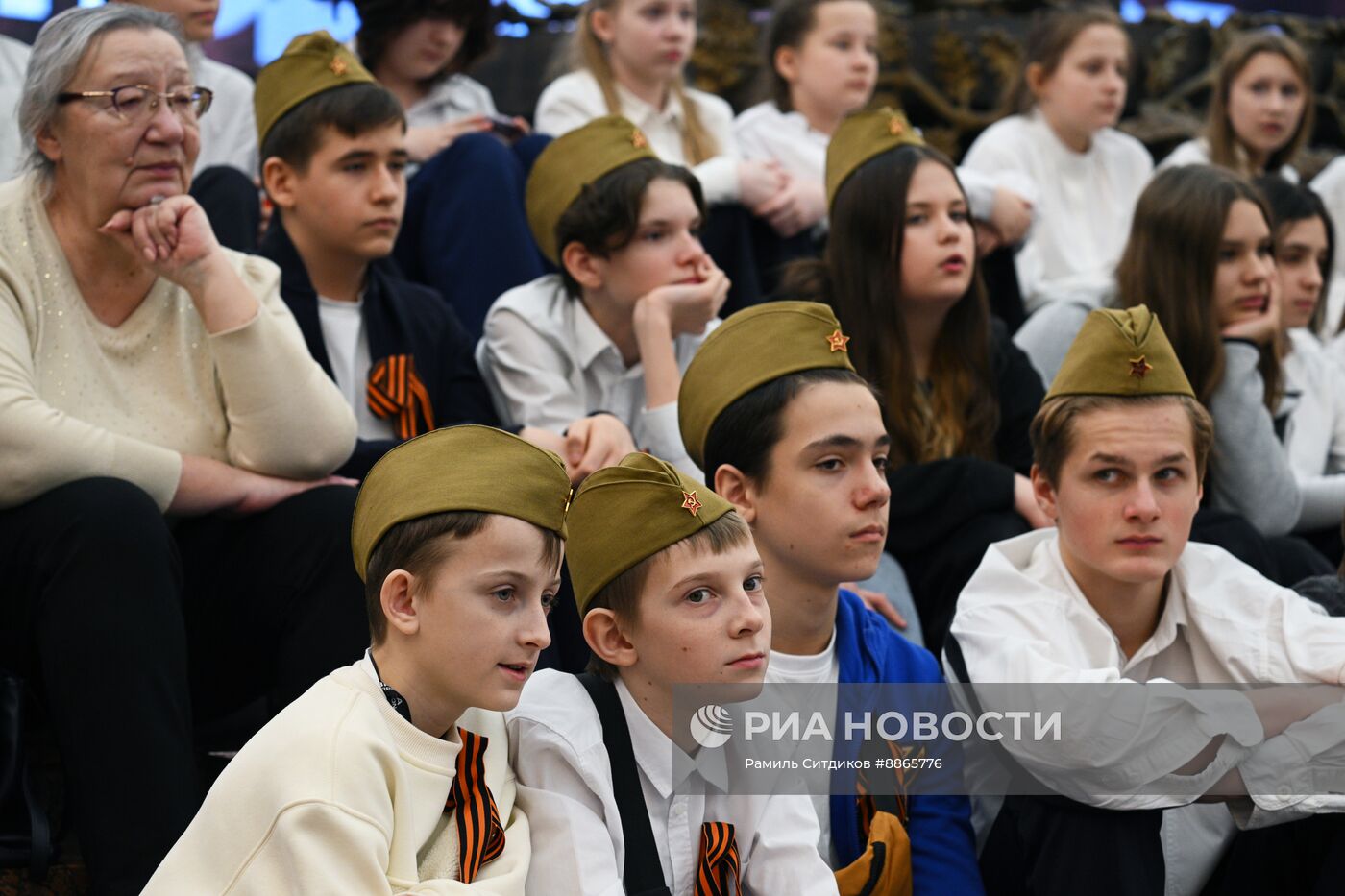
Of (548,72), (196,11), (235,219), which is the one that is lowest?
(235,219)

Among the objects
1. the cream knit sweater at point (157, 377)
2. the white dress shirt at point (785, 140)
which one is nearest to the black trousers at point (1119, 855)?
the cream knit sweater at point (157, 377)

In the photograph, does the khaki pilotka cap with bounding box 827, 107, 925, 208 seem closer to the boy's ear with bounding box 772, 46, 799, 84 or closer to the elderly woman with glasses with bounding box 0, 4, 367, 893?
the boy's ear with bounding box 772, 46, 799, 84

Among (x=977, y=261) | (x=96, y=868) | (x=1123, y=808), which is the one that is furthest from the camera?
(x=977, y=261)

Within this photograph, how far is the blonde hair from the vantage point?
177 inches

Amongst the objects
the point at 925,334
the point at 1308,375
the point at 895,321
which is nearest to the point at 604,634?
the point at 895,321

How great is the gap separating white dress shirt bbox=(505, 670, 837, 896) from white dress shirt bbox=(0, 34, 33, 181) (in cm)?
162

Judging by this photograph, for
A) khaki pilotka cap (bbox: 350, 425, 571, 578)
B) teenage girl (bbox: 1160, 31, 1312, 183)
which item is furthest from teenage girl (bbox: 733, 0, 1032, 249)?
khaki pilotka cap (bbox: 350, 425, 571, 578)

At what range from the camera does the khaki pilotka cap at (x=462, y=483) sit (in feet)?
6.81

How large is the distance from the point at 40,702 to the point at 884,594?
58.9 inches

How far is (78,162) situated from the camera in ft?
8.71

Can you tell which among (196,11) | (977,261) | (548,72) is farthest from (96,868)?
(548,72)

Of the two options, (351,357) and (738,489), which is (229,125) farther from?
(738,489)

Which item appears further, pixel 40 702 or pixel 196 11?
pixel 196 11

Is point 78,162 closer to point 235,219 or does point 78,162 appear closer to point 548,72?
point 235,219
